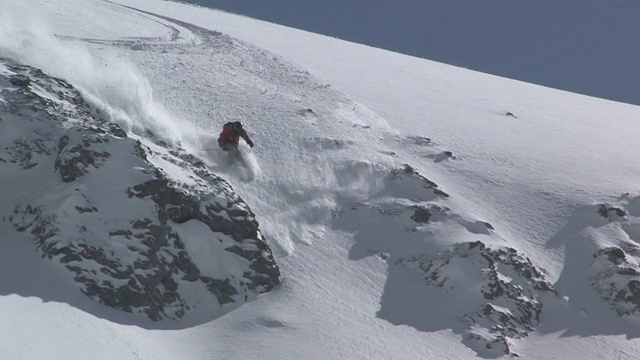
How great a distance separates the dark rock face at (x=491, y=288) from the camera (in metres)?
17.8

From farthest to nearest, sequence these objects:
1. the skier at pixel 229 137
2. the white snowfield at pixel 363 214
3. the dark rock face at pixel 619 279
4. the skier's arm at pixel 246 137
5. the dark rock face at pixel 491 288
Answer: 1. the skier's arm at pixel 246 137
2. the skier at pixel 229 137
3. the dark rock face at pixel 619 279
4. the dark rock face at pixel 491 288
5. the white snowfield at pixel 363 214

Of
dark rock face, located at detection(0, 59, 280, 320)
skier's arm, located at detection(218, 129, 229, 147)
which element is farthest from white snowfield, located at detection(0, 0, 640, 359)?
dark rock face, located at detection(0, 59, 280, 320)

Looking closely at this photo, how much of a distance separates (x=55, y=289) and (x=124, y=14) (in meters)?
22.5

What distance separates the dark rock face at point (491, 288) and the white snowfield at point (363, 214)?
0.04 meters

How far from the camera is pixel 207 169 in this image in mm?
20062

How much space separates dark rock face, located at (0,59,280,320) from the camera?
16.7 m

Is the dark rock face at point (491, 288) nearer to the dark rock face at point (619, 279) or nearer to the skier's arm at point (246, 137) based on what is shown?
the dark rock face at point (619, 279)

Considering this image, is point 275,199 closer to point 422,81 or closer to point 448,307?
point 448,307

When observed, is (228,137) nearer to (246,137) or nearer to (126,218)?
(246,137)

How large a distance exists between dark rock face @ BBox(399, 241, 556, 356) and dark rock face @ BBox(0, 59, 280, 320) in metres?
3.52

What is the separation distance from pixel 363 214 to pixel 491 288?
3.63m

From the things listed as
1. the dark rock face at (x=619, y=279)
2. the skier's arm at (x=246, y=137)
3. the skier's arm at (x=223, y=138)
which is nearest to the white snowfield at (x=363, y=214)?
the dark rock face at (x=619, y=279)

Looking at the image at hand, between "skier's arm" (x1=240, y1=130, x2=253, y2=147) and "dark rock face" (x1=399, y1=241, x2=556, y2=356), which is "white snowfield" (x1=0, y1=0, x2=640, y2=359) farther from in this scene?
"skier's arm" (x1=240, y1=130, x2=253, y2=147)

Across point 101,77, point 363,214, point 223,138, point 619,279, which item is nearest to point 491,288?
point 619,279
